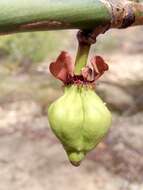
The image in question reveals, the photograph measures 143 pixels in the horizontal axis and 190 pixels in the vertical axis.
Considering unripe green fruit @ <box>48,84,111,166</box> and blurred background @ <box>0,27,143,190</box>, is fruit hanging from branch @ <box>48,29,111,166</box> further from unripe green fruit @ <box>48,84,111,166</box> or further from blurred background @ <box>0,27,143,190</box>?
blurred background @ <box>0,27,143,190</box>

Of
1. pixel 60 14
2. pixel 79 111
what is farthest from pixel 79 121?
pixel 60 14

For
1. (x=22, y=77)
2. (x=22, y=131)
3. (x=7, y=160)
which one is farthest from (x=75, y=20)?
(x=22, y=77)

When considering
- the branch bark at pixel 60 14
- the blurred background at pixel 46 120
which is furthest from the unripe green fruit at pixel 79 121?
the blurred background at pixel 46 120

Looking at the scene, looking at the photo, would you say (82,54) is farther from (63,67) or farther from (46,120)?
(46,120)

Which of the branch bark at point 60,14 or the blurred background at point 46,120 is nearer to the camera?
the branch bark at point 60,14

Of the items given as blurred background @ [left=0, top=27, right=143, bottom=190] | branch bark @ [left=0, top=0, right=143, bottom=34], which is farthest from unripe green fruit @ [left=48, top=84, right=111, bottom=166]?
blurred background @ [left=0, top=27, right=143, bottom=190]

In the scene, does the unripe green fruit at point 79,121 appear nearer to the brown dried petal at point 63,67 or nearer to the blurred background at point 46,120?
the brown dried petal at point 63,67
